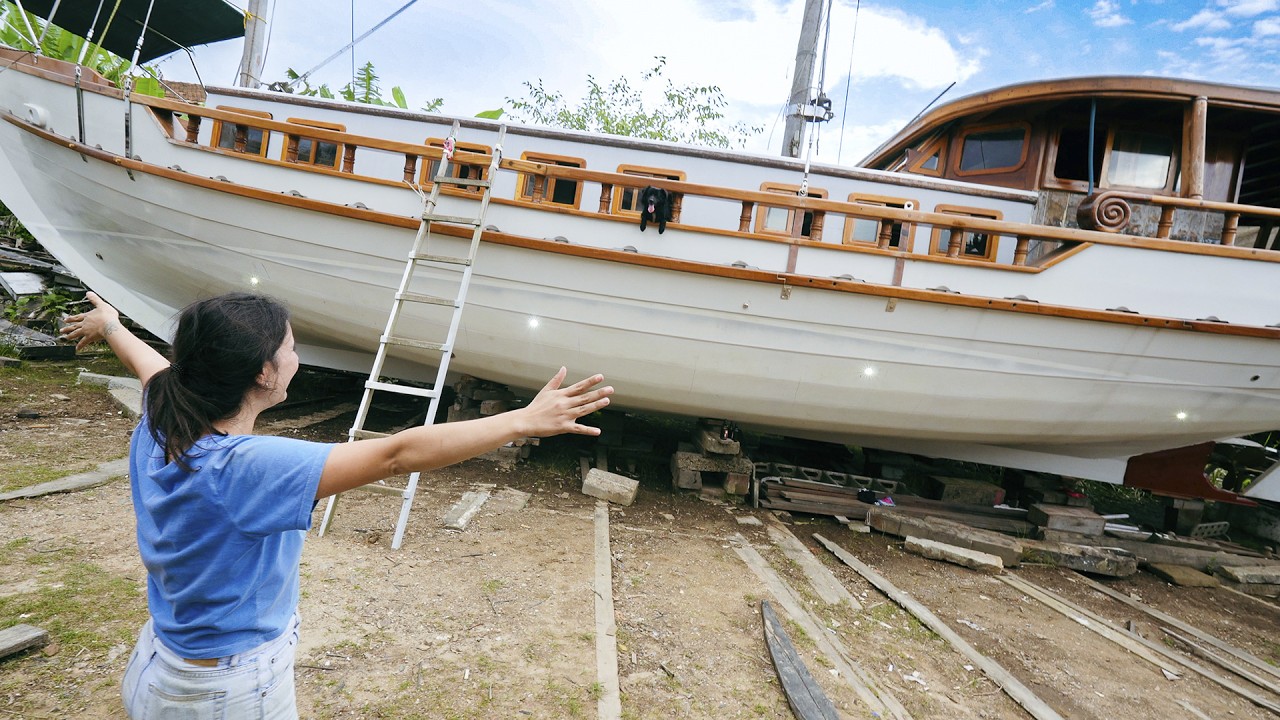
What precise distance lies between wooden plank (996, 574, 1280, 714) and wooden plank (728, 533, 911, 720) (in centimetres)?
195

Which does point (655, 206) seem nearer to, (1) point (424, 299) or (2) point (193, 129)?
(1) point (424, 299)

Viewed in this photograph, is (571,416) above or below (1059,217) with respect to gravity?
below

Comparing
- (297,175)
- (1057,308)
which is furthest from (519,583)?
(1057,308)

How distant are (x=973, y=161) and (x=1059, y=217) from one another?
3.24 feet

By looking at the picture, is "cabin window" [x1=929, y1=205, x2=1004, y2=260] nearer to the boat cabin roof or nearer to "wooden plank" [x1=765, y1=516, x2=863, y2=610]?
the boat cabin roof

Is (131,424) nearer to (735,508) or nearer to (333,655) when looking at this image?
(333,655)

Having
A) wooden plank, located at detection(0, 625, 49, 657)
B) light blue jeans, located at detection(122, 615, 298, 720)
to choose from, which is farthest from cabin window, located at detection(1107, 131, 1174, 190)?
wooden plank, located at detection(0, 625, 49, 657)

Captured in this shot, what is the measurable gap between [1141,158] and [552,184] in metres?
5.36

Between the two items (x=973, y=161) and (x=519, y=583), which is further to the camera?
(x=973, y=161)

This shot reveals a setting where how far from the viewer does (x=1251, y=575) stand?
483cm

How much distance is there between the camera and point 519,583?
125 inches

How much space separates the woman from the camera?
1020 mm

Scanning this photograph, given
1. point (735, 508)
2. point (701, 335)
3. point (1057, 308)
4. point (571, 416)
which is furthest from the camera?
point (735, 508)

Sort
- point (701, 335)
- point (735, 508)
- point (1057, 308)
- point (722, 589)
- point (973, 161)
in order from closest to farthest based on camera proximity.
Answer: point (722, 589) < point (1057, 308) < point (701, 335) < point (735, 508) < point (973, 161)
